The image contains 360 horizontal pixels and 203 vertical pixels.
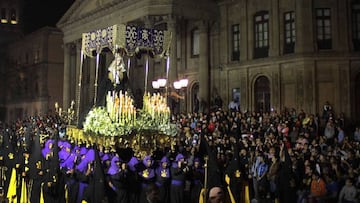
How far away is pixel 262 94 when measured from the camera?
97.9 feet

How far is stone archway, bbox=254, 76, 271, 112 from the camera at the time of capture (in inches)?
1158

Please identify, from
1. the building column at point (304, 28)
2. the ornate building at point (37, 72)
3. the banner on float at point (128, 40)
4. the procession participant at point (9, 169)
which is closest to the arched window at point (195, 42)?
the building column at point (304, 28)

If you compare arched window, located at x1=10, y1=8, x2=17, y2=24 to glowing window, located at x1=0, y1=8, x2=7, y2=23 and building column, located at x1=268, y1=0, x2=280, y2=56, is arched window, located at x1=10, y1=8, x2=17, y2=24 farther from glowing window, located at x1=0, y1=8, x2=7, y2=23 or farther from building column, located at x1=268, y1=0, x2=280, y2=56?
building column, located at x1=268, y1=0, x2=280, y2=56

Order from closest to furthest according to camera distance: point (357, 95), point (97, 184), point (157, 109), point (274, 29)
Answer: point (97, 184) → point (157, 109) → point (357, 95) → point (274, 29)

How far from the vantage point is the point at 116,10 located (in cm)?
3709

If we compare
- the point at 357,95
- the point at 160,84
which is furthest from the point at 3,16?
the point at 357,95

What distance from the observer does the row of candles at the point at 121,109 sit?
13.6m

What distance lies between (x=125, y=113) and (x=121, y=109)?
0.20 metres

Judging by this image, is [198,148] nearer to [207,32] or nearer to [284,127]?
[284,127]

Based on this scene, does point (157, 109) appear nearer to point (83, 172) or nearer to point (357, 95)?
point (83, 172)

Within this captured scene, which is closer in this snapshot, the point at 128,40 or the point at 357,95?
the point at 128,40

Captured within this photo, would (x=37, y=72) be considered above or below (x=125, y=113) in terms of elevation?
above

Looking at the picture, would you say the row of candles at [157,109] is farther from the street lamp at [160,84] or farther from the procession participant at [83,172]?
the street lamp at [160,84]

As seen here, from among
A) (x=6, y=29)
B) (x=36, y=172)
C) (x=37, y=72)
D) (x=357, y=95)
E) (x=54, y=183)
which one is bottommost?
(x=54, y=183)
